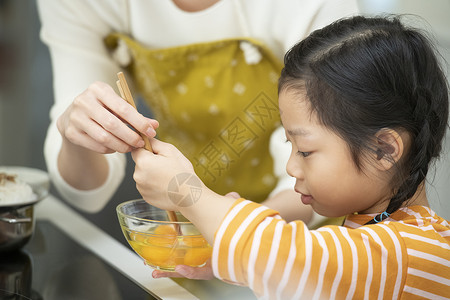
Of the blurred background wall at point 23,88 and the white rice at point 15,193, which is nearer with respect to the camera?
the white rice at point 15,193

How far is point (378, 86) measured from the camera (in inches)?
17.0

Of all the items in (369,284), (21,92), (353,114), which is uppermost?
(353,114)

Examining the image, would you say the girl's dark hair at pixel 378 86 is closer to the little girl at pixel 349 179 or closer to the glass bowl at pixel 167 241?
the little girl at pixel 349 179

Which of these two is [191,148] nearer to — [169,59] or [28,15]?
[169,59]

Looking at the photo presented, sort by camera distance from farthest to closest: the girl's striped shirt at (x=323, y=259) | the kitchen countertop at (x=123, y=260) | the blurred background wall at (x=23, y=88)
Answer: the blurred background wall at (x=23, y=88), the kitchen countertop at (x=123, y=260), the girl's striped shirt at (x=323, y=259)

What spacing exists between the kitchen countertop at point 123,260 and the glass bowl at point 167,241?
5cm

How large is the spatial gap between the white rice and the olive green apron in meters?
0.17

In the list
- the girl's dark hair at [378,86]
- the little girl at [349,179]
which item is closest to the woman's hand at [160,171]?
the little girl at [349,179]

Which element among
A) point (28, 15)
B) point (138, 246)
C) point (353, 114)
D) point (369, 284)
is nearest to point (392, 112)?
point (353, 114)

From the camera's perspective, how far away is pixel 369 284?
1.33 feet

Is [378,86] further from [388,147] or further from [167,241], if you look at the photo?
[167,241]

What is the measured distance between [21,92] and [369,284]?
36.6 inches

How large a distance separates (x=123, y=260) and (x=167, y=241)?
181 millimetres

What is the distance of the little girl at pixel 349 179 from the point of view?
0.39 m
